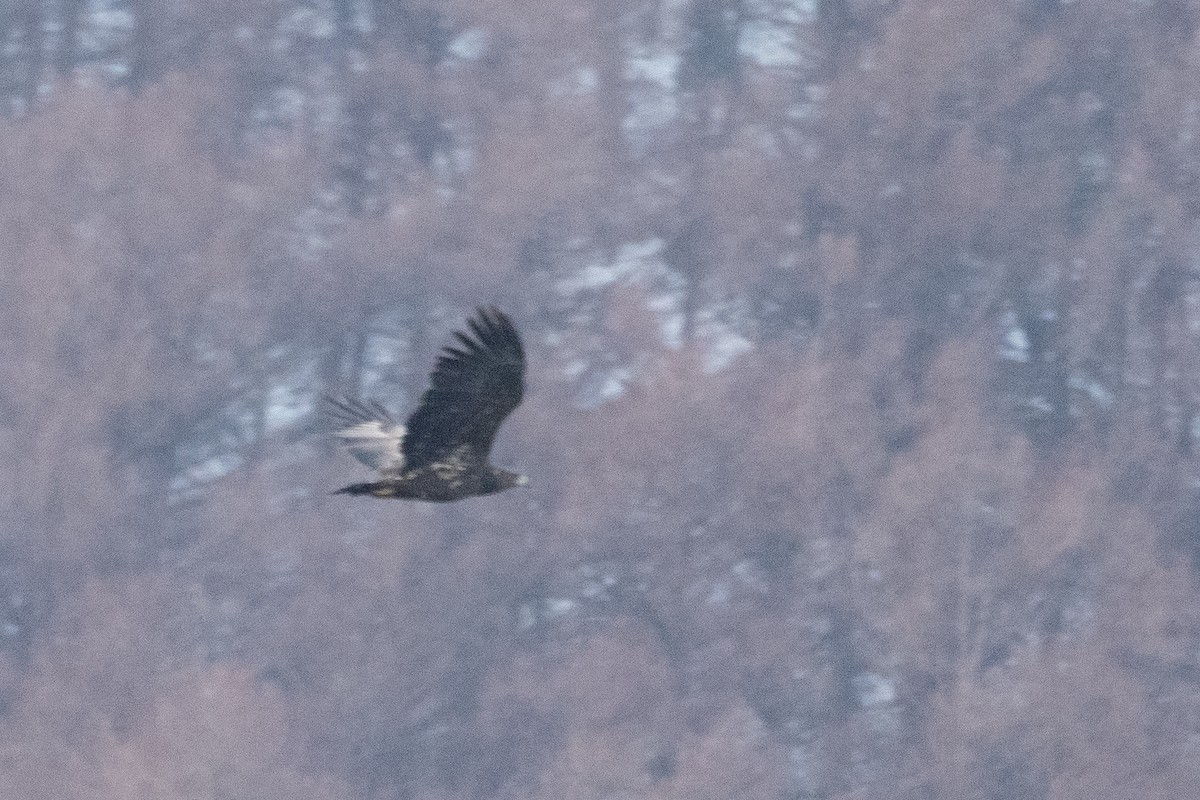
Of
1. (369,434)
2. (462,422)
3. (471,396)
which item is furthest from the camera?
(369,434)

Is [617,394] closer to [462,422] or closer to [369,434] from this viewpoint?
[369,434]

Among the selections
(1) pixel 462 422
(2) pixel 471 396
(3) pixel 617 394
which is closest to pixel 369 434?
(1) pixel 462 422

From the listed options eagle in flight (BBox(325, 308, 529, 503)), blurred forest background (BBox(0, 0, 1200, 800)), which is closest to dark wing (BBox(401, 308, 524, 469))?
eagle in flight (BBox(325, 308, 529, 503))

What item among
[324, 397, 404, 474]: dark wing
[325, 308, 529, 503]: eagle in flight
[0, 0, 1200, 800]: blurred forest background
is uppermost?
[325, 308, 529, 503]: eagle in flight

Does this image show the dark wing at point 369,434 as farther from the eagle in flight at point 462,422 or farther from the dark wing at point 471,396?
the dark wing at point 471,396

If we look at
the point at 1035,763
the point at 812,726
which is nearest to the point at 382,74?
the point at 812,726

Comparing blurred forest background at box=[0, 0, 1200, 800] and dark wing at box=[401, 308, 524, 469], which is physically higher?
dark wing at box=[401, 308, 524, 469]

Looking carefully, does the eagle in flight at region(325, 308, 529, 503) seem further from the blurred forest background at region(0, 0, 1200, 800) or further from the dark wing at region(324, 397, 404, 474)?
the blurred forest background at region(0, 0, 1200, 800)

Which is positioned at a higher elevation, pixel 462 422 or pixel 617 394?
pixel 462 422
